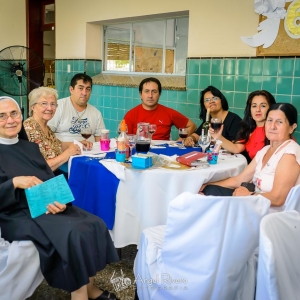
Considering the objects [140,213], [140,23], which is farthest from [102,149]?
[140,23]

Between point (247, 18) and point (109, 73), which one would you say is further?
point (109, 73)

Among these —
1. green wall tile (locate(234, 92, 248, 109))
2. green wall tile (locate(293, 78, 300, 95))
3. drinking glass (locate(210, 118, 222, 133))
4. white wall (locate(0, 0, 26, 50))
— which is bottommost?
drinking glass (locate(210, 118, 222, 133))

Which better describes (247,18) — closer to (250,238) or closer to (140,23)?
(140,23)

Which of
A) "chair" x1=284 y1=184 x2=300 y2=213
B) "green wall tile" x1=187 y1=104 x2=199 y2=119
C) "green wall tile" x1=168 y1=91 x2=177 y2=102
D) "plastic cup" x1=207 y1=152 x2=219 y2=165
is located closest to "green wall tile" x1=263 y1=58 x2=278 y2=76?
"green wall tile" x1=187 y1=104 x2=199 y2=119

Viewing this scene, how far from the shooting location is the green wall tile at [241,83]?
3836 mm

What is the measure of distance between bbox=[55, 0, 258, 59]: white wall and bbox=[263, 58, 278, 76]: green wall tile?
0.58ft

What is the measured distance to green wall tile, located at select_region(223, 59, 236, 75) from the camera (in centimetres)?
389

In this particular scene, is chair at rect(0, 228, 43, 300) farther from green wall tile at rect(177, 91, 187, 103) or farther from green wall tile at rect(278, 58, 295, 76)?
green wall tile at rect(177, 91, 187, 103)

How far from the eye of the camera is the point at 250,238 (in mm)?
1388

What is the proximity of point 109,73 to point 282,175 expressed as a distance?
399 cm

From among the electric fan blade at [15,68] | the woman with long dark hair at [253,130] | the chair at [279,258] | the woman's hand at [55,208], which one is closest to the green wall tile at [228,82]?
the woman with long dark hair at [253,130]

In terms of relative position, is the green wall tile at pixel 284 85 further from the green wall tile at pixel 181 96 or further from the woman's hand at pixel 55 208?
the woman's hand at pixel 55 208

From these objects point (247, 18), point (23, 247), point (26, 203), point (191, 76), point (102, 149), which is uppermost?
point (247, 18)

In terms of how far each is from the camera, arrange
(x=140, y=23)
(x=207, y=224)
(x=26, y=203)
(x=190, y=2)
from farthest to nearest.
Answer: (x=140, y=23) → (x=190, y=2) → (x=26, y=203) → (x=207, y=224)
